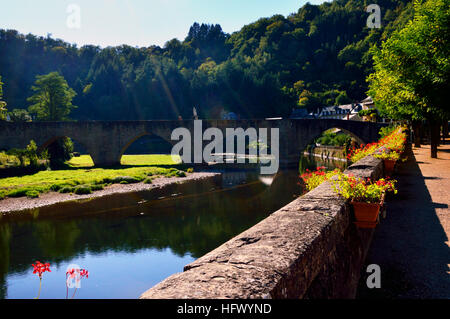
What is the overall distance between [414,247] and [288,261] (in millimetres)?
4060

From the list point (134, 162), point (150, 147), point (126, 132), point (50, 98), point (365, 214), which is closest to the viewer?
point (365, 214)

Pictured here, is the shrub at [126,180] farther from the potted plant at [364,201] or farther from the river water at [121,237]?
the potted plant at [364,201]

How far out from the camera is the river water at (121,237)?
37.8 ft

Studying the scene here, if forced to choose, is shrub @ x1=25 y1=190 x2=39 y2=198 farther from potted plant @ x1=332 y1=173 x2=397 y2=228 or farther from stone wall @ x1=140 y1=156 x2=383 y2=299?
potted plant @ x1=332 y1=173 x2=397 y2=228

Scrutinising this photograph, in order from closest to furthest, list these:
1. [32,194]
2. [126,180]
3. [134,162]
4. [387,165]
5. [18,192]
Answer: [387,165] → [32,194] → [18,192] → [126,180] → [134,162]

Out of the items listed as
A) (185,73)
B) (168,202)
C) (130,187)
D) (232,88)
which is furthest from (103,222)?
(185,73)

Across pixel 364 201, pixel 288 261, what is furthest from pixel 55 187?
pixel 288 261

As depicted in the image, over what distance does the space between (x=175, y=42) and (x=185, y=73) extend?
37.9 metres

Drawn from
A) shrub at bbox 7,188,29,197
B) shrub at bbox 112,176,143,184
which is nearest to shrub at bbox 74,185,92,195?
shrub at bbox 7,188,29,197

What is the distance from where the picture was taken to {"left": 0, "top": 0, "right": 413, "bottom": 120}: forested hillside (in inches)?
3391

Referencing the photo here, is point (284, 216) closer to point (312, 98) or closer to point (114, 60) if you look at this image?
point (312, 98)

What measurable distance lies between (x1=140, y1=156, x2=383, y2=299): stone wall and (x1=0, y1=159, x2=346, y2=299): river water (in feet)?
24.8

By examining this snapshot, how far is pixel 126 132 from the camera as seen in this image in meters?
45.1

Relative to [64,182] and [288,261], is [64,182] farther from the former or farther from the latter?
[288,261]
